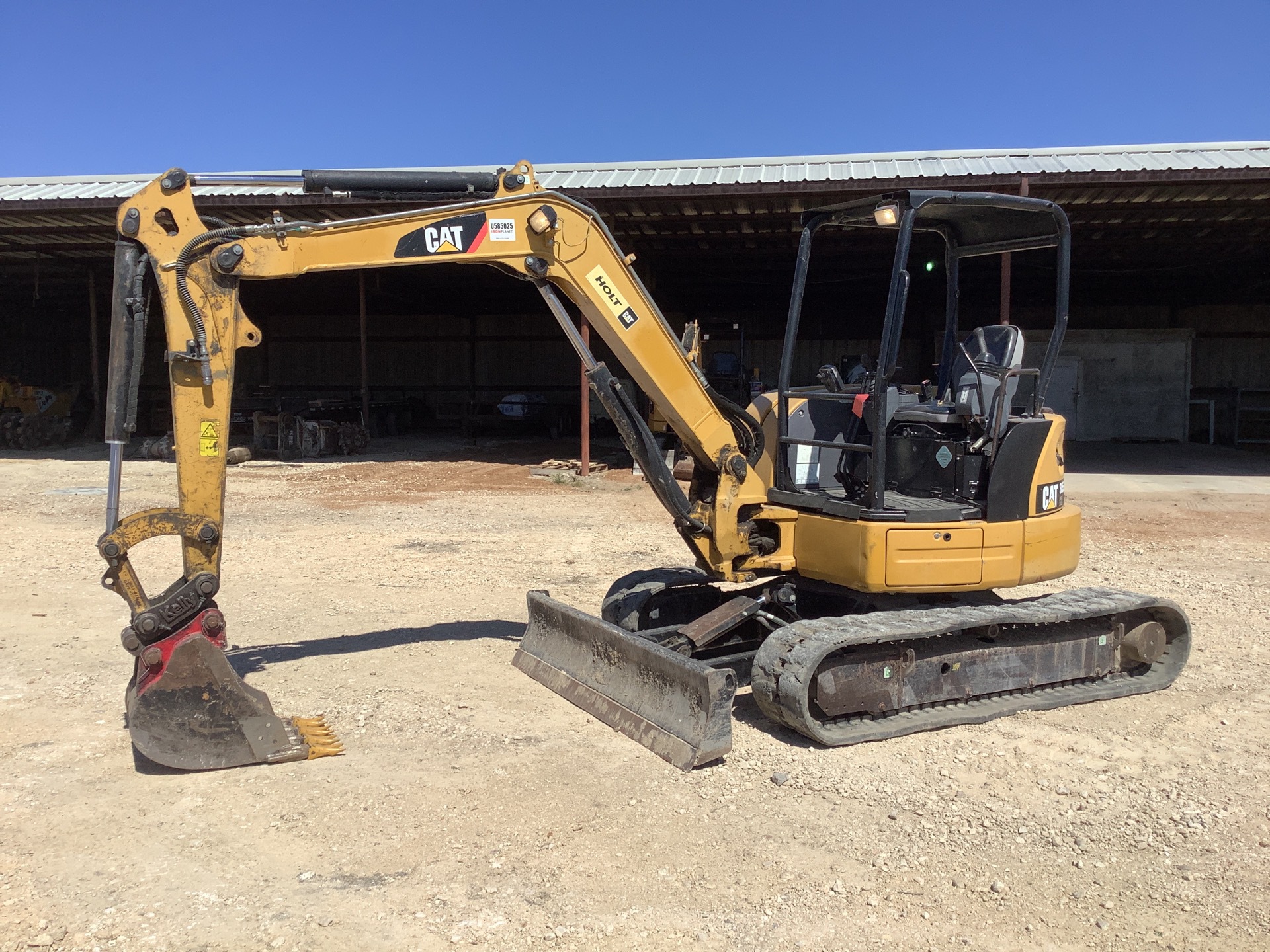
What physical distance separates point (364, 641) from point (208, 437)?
2.50 m

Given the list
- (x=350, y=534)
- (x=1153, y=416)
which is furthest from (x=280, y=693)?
(x=1153, y=416)

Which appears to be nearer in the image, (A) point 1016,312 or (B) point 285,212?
(B) point 285,212

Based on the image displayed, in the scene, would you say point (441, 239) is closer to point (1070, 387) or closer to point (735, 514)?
point (735, 514)

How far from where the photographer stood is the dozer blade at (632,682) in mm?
4656

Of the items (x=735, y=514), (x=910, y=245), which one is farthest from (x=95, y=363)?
(x=910, y=245)

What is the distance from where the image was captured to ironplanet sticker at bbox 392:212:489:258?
5.08m

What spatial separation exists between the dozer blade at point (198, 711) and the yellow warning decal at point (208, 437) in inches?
29.8

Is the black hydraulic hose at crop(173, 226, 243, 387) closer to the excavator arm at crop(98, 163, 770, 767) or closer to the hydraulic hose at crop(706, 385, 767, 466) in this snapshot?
the excavator arm at crop(98, 163, 770, 767)

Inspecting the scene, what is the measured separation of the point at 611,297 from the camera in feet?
17.7

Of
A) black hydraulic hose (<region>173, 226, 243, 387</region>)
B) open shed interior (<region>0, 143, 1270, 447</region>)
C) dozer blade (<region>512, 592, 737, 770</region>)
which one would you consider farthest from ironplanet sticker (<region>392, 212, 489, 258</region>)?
open shed interior (<region>0, 143, 1270, 447</region>)

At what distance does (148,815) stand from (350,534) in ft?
23.0

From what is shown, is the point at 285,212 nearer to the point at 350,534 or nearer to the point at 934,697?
the point at 350,534

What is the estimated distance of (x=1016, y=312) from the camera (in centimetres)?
2548

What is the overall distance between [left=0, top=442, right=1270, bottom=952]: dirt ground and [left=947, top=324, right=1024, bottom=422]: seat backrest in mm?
1779
